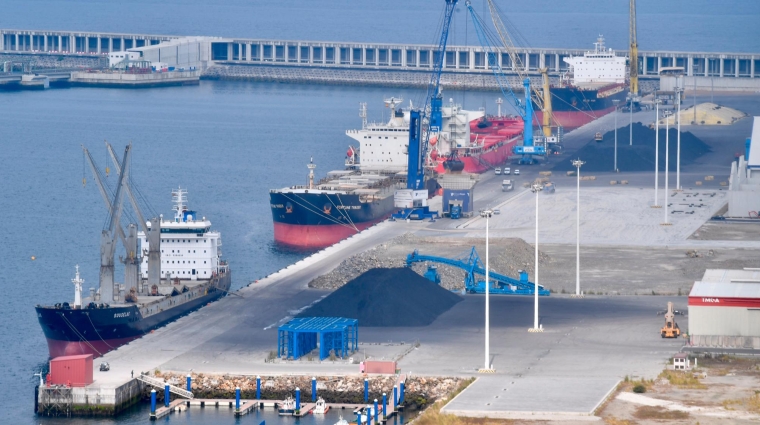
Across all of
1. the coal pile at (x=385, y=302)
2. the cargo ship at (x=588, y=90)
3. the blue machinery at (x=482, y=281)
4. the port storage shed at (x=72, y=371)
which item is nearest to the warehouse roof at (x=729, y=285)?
the blue machinery at (x=482, y=281)

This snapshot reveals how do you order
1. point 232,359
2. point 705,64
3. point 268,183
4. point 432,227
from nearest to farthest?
point 232,359 < point 432,227 < point 268,183 < point 705,64

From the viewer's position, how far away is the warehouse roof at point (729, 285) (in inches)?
2109

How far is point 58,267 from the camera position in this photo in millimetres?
75000

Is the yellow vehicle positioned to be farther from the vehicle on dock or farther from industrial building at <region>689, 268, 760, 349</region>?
the vehicle on dock

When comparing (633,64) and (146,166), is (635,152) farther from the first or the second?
(633,64)

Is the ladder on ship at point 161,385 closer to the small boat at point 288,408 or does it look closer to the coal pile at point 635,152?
the small boat at point 288,408

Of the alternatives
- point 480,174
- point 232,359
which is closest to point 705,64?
point 480,174

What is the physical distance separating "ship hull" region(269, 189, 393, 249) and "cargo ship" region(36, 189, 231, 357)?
17328 millimetres

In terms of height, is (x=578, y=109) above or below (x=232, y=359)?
above

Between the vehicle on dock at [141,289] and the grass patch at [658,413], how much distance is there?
20.9 m

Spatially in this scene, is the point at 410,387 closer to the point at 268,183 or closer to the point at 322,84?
the point at 268,183

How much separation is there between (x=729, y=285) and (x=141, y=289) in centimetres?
2329

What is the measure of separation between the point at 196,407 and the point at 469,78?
477 ft

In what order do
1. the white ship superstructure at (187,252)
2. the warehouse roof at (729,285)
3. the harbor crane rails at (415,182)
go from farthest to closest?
the harbor crane rails at (415,182)
the white ship superstructure at (187,252)
the warehouse roof at (729,285)
